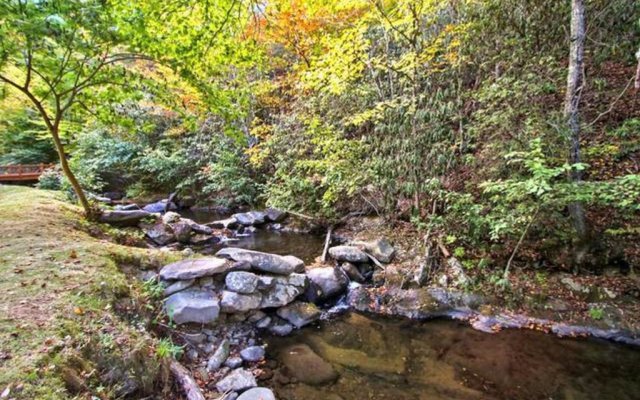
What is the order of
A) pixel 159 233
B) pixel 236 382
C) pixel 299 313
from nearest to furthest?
pixel 236 382, pixel 299 313, pixel 159 233

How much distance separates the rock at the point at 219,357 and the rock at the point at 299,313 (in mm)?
1057

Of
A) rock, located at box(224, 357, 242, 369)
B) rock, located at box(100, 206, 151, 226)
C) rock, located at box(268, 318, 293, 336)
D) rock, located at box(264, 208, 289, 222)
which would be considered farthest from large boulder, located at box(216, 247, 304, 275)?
rock, located at box(264, 208, 289, 222)

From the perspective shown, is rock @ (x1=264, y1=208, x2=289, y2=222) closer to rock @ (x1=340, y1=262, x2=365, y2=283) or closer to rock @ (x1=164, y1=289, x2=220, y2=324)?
rock @ (x1=340, y1=262, x2=365, y2=283)

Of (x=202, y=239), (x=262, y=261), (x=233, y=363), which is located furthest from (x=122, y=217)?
(x=233, y=363)

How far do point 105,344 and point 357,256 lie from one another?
4.69 meters

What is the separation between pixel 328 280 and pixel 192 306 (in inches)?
94.0

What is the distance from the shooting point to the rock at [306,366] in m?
4.02

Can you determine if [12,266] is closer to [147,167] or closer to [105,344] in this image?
[105,344]

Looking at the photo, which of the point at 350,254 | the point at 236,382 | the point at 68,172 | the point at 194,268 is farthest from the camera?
the point at 350,254

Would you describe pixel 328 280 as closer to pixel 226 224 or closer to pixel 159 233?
pixel 159 233

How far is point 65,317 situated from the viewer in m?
3.04

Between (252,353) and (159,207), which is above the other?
(159,207)

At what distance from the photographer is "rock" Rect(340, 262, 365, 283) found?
21.3 feet

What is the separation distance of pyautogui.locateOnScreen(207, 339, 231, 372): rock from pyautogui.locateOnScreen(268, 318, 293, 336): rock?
77 centimetres
